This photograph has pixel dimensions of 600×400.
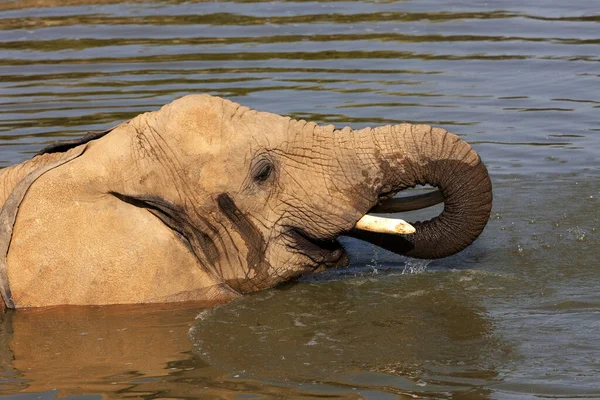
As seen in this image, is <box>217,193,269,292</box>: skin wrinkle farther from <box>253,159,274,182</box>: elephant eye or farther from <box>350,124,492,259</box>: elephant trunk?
<box>350,124,492,259</box>: elephant trunk

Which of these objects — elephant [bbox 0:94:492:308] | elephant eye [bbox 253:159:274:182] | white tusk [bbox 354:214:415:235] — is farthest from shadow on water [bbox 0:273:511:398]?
elephant eye [bbox 253:159:274:182]

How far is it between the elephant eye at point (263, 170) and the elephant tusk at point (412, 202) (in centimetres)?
67

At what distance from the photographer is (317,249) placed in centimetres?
875

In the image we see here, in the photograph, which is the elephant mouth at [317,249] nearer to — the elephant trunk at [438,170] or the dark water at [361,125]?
the dark water at [361,125]

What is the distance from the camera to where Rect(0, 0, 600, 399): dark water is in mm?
7672

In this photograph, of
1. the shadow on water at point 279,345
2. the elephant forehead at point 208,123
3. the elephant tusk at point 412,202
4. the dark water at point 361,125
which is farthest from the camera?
the elephant tusk at point 412,202

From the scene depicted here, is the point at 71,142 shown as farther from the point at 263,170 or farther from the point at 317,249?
the point at 317,249

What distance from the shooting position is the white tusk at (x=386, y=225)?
8.29 m

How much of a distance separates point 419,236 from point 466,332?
0.78 metres

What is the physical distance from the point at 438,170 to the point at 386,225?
1.54 ft

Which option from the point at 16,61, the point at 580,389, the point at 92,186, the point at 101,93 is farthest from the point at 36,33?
the point at 580,389

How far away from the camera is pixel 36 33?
18.2 meters

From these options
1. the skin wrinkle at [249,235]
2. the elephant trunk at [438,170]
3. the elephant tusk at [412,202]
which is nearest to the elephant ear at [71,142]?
the skin wrinkle at [249,235]

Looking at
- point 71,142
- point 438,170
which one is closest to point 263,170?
point 438,170
